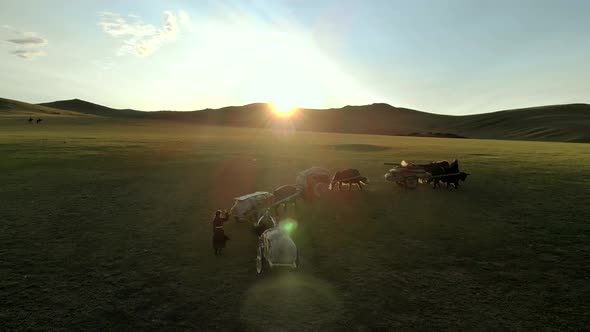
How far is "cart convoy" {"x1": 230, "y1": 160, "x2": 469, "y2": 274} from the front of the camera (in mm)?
9414

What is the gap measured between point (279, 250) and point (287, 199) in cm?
598

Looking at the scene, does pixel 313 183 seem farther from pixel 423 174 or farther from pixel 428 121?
pixel 428 121

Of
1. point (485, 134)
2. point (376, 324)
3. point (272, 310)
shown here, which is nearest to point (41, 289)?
point (272, 310)

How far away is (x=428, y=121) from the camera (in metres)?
165

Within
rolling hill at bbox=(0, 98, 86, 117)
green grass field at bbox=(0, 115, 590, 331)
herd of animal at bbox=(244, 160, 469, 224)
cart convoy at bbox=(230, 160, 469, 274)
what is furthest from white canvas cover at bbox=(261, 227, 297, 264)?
rolling hill at bbox=(0, 98, 86, 117)

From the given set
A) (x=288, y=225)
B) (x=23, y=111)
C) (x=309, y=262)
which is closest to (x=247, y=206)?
(x=288, y=225)

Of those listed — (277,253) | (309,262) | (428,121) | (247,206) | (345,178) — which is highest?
(428,121)

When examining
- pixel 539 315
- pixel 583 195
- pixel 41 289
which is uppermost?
pixel 583 195

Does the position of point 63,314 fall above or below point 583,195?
below

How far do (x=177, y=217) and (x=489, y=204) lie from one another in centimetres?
1430

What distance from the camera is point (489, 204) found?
16578mm

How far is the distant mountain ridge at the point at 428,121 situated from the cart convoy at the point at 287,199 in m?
84.0

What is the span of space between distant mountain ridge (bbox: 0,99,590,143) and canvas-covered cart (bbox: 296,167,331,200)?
89.9 m

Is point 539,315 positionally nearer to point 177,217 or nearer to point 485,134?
point 177,217
